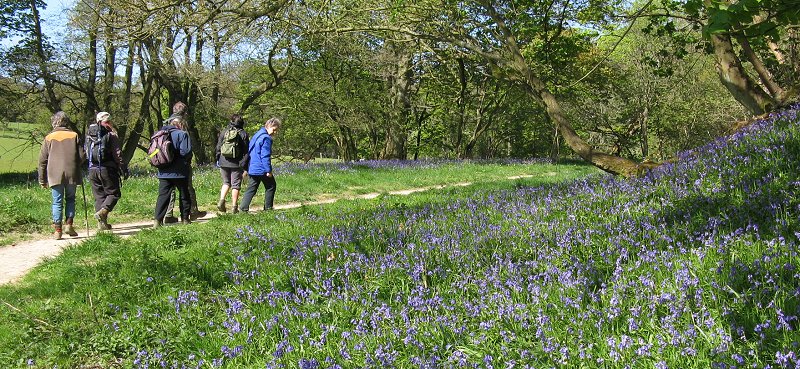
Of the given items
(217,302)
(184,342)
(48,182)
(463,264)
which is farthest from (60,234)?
(463,264)

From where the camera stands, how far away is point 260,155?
34.5ft

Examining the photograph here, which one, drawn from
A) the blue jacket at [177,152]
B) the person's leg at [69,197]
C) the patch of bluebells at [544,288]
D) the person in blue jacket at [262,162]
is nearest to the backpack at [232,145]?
the person in blue jacket at [262,162]

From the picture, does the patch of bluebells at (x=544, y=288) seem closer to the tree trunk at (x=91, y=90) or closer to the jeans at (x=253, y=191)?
the jeans at (x=253, y=191)

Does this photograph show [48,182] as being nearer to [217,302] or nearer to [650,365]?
[217,302]

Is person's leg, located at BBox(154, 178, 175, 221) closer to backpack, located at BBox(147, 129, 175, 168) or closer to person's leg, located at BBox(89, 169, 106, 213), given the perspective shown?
backpack, located at BBox(147, 129, 175, 168)

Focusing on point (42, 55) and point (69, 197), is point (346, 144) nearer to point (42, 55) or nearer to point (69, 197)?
point (42, 55)

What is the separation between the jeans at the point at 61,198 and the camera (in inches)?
362

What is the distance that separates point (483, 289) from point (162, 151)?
7499mm

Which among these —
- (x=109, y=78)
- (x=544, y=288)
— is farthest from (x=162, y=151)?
(x=109, y=78)

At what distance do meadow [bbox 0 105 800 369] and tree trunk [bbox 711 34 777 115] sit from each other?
6.98ft

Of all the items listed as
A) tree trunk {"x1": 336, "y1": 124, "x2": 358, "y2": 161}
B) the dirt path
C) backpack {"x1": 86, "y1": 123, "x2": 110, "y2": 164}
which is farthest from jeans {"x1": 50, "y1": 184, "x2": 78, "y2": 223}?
tree trunk {"x1": 336, "y1": 124, "x2": 358, "y2": 161}

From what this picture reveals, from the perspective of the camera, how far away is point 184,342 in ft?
12.5

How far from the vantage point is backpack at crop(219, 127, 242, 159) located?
10789mm

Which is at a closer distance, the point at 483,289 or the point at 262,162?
the point at 483,289
